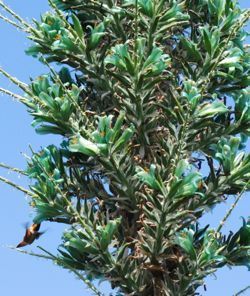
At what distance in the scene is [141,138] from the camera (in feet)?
29.0

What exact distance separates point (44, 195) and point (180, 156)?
150 centimetres

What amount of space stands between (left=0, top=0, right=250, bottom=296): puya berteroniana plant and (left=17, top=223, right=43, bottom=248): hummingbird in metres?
0.22

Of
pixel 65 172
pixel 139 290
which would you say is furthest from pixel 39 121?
pixel 139 290

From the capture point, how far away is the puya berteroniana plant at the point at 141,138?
8234 mm

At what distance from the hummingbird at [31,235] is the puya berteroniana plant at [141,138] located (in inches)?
8.5

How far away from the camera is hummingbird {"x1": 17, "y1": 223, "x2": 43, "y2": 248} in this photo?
29.3ft

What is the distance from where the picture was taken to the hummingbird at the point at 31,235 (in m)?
8.93

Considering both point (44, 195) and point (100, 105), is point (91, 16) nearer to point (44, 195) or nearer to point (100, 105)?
point (100, 105)

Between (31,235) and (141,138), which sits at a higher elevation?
(141,138)

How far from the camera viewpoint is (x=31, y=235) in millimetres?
8930

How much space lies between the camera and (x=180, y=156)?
8273 millimetres

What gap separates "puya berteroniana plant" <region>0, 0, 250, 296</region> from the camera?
27.0ft

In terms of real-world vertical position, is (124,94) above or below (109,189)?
above

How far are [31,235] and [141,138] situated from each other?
1608mm
